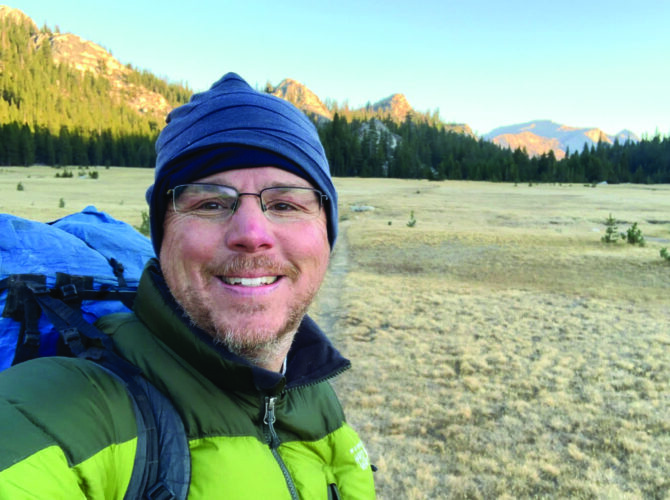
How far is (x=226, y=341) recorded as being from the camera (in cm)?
165

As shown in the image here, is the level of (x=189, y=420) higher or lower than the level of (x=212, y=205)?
lower

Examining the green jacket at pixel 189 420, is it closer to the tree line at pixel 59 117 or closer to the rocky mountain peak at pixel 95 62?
the tree line at pixel 59 117

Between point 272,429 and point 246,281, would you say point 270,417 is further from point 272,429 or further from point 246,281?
point 246,281

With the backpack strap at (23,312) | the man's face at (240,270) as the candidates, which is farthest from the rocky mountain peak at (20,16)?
the man's face at (240,270)

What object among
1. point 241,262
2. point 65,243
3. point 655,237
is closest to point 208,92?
point 241,262

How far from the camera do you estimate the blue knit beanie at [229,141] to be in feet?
5.86

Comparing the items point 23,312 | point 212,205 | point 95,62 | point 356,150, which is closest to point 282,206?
point 212,205

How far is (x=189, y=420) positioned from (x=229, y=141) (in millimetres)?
1050

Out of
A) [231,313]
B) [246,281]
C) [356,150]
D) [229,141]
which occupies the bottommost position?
[231,313]

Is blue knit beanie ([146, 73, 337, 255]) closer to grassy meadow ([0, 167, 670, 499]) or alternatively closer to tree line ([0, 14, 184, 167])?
grassy meadow ([0, 167, 670, 499])

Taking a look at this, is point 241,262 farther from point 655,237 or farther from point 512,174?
point 512,174

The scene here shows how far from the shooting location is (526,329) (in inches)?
280

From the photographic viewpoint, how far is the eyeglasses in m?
1.76

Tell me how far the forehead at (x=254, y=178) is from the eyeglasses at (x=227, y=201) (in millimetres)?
33
